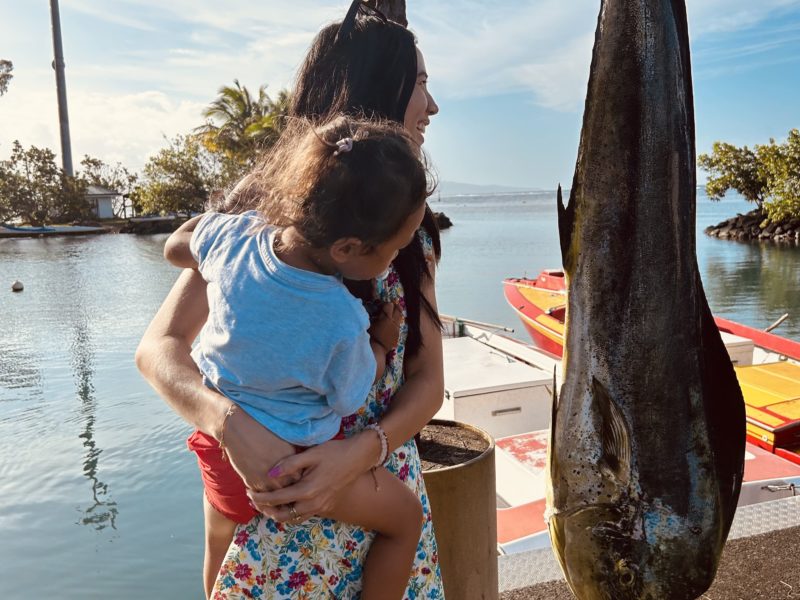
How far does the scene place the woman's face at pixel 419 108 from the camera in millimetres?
1693

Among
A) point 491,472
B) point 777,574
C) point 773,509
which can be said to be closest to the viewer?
point 491,472

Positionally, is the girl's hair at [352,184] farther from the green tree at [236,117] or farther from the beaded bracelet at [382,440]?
the green tree at [236,117]

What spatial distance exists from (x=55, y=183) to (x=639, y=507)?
5912 centimetres

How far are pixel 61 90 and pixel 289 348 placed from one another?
2240 inches

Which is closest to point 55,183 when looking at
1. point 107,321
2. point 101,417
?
point 107,321

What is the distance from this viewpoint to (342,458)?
4.44 feet

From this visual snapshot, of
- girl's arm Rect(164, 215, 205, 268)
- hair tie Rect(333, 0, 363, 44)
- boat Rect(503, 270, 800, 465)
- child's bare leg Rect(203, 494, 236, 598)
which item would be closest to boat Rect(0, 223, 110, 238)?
boat Rect(503, 270, 800, 465)

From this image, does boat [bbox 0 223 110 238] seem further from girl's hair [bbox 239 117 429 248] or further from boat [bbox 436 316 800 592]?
girl's hair [bbox 239 117 429 248]

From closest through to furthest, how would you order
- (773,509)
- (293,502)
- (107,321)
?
(293,502) → (773,509) → (107,321)

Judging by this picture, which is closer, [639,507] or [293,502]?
[293,502]

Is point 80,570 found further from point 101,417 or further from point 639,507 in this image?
point 639,507

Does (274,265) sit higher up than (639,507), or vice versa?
(274,265)

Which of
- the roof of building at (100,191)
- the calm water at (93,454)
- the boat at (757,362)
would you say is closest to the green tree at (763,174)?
the calm water at (93,454)

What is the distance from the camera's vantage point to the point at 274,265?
1362mm
